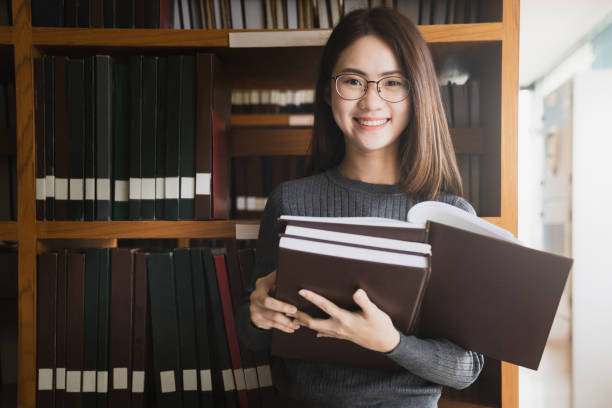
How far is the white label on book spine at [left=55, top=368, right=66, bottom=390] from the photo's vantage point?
1.08 meters

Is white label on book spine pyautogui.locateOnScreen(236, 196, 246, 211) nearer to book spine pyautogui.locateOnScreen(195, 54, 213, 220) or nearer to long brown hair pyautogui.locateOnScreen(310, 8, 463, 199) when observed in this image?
book spine pyautogui.locateOnScreen(195, 54, 213, 220)

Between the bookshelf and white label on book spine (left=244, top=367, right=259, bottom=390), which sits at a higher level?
the bookshelf

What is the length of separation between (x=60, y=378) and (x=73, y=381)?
0.12 ft

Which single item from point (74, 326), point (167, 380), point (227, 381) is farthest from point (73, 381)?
point (227, 381)

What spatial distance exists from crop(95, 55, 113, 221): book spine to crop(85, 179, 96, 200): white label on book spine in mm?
13

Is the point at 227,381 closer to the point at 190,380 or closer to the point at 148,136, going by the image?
the point at 190,380

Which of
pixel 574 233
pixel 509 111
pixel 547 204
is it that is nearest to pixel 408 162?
pixel 509 111

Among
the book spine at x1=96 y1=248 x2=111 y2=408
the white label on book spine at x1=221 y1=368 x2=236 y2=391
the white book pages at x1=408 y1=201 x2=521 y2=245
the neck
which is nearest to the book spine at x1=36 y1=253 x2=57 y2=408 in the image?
the book spine at x1=96 y1=248 x2=111 y2=408

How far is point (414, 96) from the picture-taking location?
89cm

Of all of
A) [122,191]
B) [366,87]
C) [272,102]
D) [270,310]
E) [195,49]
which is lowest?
[270,310]

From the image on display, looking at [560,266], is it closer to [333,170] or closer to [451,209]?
[451,209]

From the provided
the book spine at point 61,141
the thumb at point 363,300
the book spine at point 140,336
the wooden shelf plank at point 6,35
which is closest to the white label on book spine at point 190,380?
the book spine at point 140,336

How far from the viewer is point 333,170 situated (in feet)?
3.38

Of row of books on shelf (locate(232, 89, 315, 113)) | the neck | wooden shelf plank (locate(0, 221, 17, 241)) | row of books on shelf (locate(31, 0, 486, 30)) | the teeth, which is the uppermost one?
row of books on shelf (locate(232, 89, 315, 113))
